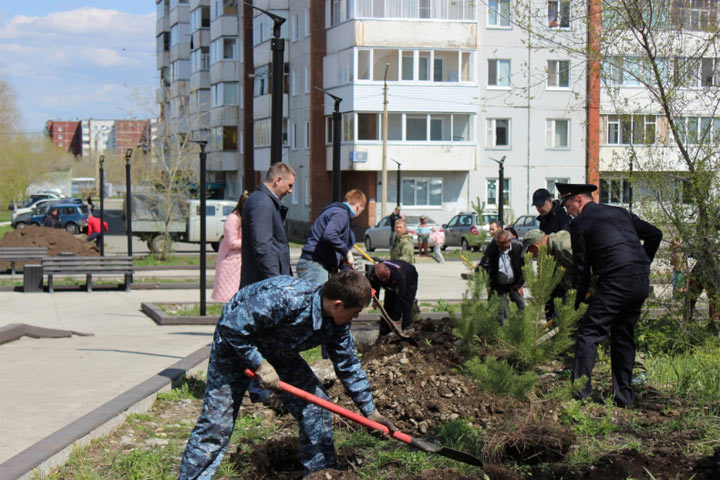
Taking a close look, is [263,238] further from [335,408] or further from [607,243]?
[607,243]

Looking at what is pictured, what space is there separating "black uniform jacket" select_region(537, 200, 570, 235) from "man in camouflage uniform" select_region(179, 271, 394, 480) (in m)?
5.40

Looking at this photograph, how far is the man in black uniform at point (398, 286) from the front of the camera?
9.58m

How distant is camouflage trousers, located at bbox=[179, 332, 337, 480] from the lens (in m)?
4.58

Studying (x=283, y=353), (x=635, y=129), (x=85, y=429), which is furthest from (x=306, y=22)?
(x=283, y=353)

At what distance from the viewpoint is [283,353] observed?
470 centimetres

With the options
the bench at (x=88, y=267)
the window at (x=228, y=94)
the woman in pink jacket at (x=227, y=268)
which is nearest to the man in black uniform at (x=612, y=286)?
the woman in pink jacket at (x=227, y=268)

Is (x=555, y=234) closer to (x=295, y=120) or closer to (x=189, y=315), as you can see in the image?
(x=189, y=315)

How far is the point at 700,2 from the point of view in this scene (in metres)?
8.94

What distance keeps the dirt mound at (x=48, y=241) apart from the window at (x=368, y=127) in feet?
58.1

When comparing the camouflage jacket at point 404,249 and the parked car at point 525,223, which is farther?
the parked car at point 525,223

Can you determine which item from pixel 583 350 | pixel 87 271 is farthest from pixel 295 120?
pixel 583 350

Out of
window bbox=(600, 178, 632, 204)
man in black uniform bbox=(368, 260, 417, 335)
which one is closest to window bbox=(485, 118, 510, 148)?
man in black uniform bbox=(368, 260, 417, 335)

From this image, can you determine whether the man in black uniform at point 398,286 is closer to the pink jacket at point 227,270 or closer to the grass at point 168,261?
the pink jacket at point 227,270

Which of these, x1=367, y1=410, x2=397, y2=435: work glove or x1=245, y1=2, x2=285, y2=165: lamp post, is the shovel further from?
x1=245, y1=2, x2=285, y2=165: lamp post
